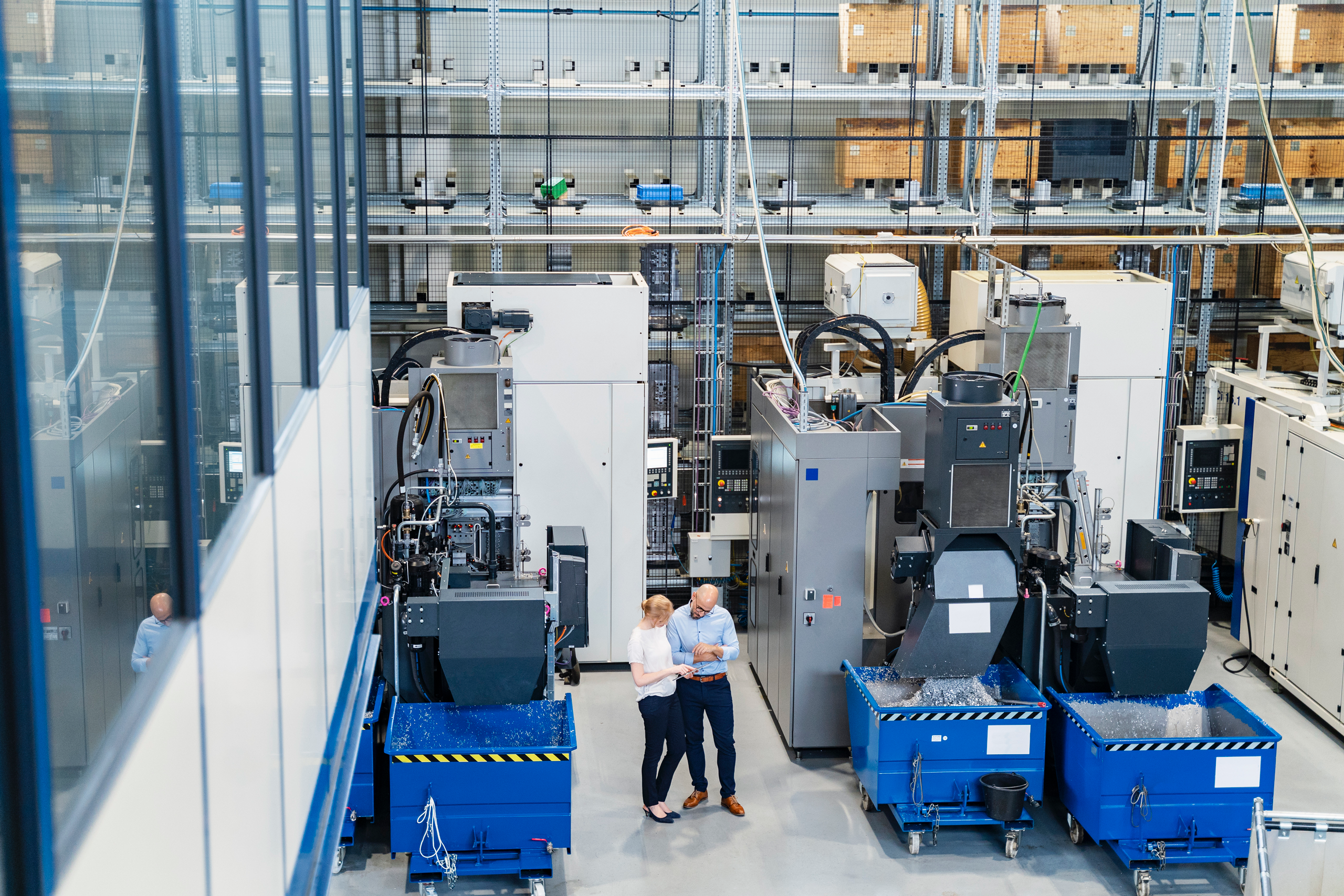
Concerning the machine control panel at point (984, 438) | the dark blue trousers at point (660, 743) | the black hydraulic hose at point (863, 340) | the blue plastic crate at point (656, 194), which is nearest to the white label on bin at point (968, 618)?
the machine control panel at point (984, 438)

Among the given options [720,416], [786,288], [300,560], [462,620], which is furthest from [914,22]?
[300,560]

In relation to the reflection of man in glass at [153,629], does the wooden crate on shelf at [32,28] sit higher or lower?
higher

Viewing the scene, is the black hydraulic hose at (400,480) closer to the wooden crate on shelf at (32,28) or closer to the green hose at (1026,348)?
the green hose at (1026,348)

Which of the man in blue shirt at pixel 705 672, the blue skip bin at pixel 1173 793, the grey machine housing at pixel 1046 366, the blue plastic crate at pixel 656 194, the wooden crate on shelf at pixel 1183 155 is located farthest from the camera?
the wooden crate on shelf at pixel 1183 155

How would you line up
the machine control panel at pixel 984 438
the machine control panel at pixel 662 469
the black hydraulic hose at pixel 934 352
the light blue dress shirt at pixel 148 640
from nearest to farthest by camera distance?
the light blue dress shirt at pixel 148 640
the machine control panel at pixel 984 438
the black hydraulic hose at pixel 934 352
the machine control panel at pixel 662 469

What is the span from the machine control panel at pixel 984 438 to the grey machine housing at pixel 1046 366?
140 cm

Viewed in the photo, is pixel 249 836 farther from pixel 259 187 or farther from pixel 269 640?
pixel 259 187

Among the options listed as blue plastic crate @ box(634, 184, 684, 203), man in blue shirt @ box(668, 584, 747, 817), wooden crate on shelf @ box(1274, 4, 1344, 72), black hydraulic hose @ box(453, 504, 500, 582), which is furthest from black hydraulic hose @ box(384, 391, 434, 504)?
wooden crate on shelf @ box(1274, 4, 1344, 72)

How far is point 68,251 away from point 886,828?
541 cm

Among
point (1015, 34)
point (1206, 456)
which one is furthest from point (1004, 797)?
point (1015, 34)

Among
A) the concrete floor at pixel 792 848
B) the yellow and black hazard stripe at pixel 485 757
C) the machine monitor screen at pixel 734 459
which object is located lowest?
the concrete floor at pixel 792 848

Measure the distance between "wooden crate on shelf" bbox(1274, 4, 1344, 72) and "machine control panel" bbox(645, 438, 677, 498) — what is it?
16.3ft

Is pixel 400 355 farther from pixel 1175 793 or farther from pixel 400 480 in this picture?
pixel 1175 793

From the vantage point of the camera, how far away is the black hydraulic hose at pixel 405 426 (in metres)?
6.98
